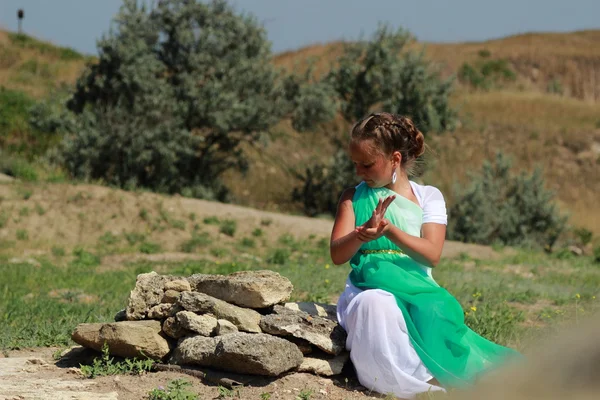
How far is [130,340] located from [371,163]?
1680mm

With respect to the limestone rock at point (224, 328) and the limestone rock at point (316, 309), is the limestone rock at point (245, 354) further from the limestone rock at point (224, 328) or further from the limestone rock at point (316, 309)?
the limestone rock at point (316, 309)

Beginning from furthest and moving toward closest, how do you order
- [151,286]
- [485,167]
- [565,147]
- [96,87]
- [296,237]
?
[565,147] < [485,167] < [96,87] < [296,237] < [151,286]

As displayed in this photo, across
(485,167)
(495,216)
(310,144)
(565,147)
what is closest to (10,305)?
(495,216)

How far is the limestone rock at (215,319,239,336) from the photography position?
15.4 ft

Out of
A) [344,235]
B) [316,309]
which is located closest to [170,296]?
[316,309]

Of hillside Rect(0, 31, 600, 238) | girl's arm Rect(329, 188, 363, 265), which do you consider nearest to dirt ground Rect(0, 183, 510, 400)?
hillside Rect(0, 31, 600, 238)

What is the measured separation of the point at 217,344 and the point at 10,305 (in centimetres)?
413

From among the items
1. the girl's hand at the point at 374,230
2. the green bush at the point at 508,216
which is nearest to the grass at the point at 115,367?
the girl's hand at the point at 374,230

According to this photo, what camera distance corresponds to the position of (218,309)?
15.9 feet

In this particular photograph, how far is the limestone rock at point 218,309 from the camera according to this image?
482 cm

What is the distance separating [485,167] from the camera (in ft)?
71.8

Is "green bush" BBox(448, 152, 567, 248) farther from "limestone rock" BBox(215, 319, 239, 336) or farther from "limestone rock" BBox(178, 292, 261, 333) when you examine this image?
"limestone rock" BBox(215, 319, 239, 336)

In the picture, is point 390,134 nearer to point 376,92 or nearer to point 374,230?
point 374,230

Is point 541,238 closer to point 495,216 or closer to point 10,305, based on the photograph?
point 495,216
